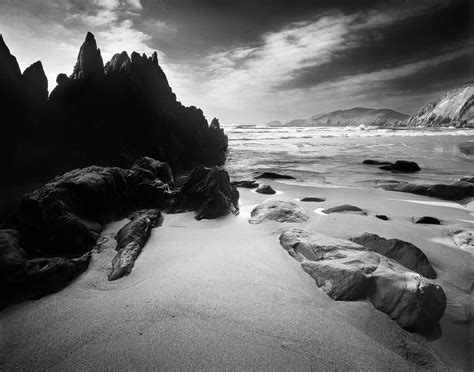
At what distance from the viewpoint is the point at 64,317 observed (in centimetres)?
281

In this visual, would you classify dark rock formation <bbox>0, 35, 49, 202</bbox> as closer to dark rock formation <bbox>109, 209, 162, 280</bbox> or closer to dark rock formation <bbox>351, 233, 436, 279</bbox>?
dark rock formation <bbox>109, 209, 162, 280</bbox>

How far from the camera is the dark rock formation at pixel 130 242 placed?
368 cm

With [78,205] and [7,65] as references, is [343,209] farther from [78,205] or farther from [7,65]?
[7,65]

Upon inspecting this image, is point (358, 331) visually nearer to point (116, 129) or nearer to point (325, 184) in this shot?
point (325, 184)

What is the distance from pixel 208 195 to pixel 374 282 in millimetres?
4274

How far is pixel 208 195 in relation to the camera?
6.43m

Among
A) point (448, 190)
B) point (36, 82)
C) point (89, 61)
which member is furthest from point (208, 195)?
point (89, 61)

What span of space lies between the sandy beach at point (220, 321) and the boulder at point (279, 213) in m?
1.25

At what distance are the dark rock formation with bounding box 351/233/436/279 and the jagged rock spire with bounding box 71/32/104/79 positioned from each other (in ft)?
44.3

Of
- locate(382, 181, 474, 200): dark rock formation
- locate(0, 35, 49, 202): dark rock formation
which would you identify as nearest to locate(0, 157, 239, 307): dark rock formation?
locate(0, 35, 49, 202): dark rock formation

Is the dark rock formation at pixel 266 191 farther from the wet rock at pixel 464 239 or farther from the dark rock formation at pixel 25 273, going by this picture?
the dark rock formation at pixel 25 273

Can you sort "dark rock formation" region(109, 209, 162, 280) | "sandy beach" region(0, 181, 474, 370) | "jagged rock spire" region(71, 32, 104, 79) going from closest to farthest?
"sandy beach" region(0, 181, 474, 370) → "dark rock formation" region(109, 209, 162, 280) → "jagged rock spire" region(71, 32, 104, 79)

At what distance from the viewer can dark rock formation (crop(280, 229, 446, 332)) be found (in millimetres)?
2582

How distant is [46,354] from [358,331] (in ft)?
9.82
